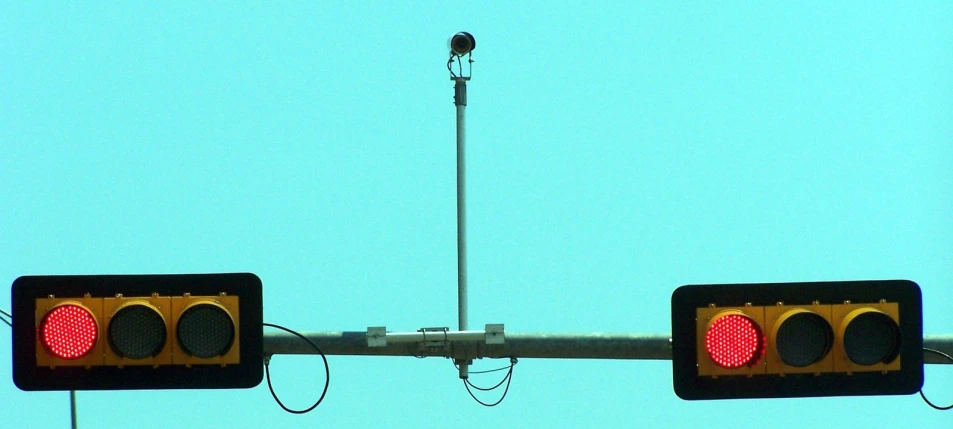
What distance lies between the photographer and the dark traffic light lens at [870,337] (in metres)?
7.88

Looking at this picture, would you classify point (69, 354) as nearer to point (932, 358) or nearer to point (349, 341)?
point (349, 341)

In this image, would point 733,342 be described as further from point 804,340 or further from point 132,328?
point 132,328

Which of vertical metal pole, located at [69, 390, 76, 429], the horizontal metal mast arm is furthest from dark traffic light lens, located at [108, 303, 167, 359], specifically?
vertical metal pole, located at [69, 390, 76, 429]

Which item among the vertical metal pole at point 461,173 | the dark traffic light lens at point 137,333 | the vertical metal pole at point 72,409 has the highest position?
the vertical metal pole at point 461,173

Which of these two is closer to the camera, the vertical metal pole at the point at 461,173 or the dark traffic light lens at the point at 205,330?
the dark traffic light lens at the point at 205,330

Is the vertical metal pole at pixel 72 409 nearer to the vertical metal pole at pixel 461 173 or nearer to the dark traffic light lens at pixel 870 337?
the vertical metal pole at pixel 461 173

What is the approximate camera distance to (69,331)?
26.0 feet

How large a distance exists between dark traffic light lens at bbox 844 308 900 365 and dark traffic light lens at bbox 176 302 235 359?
3206mm

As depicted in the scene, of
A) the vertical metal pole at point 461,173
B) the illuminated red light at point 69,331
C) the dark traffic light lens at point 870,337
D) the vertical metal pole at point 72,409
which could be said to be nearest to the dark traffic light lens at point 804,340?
the dark traffic light lens at point 870,337

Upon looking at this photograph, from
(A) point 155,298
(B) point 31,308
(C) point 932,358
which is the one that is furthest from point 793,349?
(B) point 31,308

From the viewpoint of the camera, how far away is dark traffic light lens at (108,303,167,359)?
7848 millimetres

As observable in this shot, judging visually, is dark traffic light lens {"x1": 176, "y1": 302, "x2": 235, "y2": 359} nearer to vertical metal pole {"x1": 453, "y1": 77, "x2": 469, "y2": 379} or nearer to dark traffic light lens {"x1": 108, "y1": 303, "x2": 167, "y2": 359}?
dark traffic light lens {"x1": 108, "y1": 303, "x2": 167, "y2": 359}

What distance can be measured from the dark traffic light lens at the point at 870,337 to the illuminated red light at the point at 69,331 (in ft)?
12.8

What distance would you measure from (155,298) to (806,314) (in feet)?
11.0
